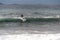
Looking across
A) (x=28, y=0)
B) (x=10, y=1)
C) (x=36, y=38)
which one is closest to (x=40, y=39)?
(x=36, y=38)

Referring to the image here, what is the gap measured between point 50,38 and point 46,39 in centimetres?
20

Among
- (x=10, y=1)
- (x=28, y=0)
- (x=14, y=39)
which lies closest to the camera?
(x=14, y=39)

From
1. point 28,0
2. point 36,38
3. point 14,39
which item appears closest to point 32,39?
point 36,38

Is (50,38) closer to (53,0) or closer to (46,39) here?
(46,39)

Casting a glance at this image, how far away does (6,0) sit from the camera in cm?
3164

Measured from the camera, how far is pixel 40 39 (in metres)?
5.74

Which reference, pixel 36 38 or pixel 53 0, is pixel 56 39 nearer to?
pixel 36 38

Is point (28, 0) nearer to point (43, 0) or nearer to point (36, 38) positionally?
point (43, 0)

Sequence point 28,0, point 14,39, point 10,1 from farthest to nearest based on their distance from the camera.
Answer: point 28,0
point 10,1
point 14,39

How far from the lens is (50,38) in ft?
19.2

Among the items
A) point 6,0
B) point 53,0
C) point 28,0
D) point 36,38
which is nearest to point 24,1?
point 28,0

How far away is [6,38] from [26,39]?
0.67 m

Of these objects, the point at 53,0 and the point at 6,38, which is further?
the point at 53,0

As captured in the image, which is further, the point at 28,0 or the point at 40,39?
the point at 28,0
